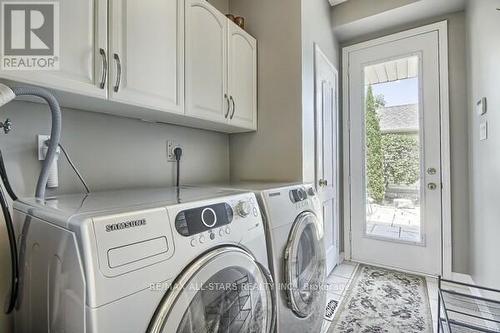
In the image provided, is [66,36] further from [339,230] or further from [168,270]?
[339,230]

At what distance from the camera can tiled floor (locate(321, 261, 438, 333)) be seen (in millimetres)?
1892

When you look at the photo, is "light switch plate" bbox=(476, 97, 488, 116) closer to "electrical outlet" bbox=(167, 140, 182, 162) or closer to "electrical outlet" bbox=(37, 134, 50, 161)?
"electrical outlet" bbox=(167, 140, 182, 162)

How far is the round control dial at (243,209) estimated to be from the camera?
948mm

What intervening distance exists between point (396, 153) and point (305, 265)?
1.87 metres

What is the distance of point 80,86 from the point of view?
38.1 inches

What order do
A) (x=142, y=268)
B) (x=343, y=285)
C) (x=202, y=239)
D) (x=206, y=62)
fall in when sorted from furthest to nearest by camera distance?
(x=343, y=285) < (x=206, y=62) < (x=202, y=239) < (x=142, y=268)

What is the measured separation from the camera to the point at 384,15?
241 cm

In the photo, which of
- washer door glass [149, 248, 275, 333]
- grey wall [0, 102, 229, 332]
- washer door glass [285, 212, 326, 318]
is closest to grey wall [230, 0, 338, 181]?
grey wall [0, 102, 229, 332]

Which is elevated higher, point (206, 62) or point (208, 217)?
point (206, 62)

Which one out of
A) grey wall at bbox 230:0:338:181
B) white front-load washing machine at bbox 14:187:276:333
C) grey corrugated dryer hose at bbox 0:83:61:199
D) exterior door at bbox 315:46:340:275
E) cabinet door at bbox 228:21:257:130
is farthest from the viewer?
exterior door at bbox 315:46:340:275

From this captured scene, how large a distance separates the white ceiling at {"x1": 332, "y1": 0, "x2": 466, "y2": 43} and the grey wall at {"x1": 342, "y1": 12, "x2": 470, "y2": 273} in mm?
168

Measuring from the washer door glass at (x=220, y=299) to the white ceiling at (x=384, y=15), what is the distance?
8.65ft

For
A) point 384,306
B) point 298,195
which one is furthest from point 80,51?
point 384,306

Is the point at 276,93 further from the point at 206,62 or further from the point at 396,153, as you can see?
the point at 396,153
